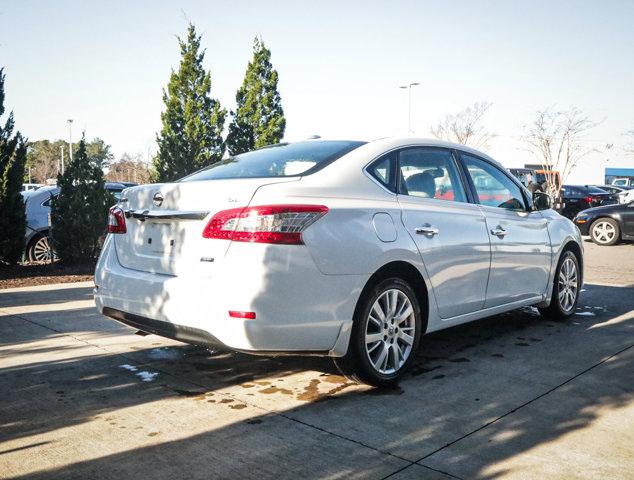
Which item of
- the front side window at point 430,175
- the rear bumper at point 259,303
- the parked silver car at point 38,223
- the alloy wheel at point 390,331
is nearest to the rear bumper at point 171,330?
the rear bumper at point 259,303

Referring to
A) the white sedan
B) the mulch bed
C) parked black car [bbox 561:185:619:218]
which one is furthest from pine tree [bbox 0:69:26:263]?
parked black car [bbox 561:185:619:218]

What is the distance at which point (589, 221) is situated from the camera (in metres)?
16.4

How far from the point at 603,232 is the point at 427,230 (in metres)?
13.7

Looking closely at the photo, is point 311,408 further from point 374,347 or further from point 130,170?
point 130,170

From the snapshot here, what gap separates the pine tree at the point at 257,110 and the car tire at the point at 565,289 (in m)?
17.6

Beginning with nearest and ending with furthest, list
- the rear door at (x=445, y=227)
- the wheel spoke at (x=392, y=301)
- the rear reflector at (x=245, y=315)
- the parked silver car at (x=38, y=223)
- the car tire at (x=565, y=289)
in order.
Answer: the rear reflector at (x=245, y=315) < the wheel spoke at (x=392, y=301) < the rear door at (x=445, y=227) < the car tire at (x=565, y=289) < the parked silver car at (x=38, y=223)

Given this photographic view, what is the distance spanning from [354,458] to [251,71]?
21.8m

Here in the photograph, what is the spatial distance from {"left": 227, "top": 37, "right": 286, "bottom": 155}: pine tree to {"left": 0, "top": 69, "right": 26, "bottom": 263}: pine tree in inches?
518

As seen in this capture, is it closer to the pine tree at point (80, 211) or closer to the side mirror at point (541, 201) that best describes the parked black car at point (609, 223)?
the side mirror at point (541, 201)

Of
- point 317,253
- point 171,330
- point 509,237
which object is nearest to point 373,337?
point 317,253

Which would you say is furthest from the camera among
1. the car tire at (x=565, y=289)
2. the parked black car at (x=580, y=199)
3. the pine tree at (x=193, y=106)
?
the parked black car at (x=580, y=199)

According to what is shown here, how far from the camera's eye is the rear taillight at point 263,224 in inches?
135

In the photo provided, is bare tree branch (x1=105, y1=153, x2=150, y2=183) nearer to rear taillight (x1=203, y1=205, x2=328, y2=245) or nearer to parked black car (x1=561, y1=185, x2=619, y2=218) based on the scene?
parked black car (x1=561, y1=185, x2=619, y2=218)

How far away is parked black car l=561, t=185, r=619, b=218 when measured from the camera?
2635 centimetres
